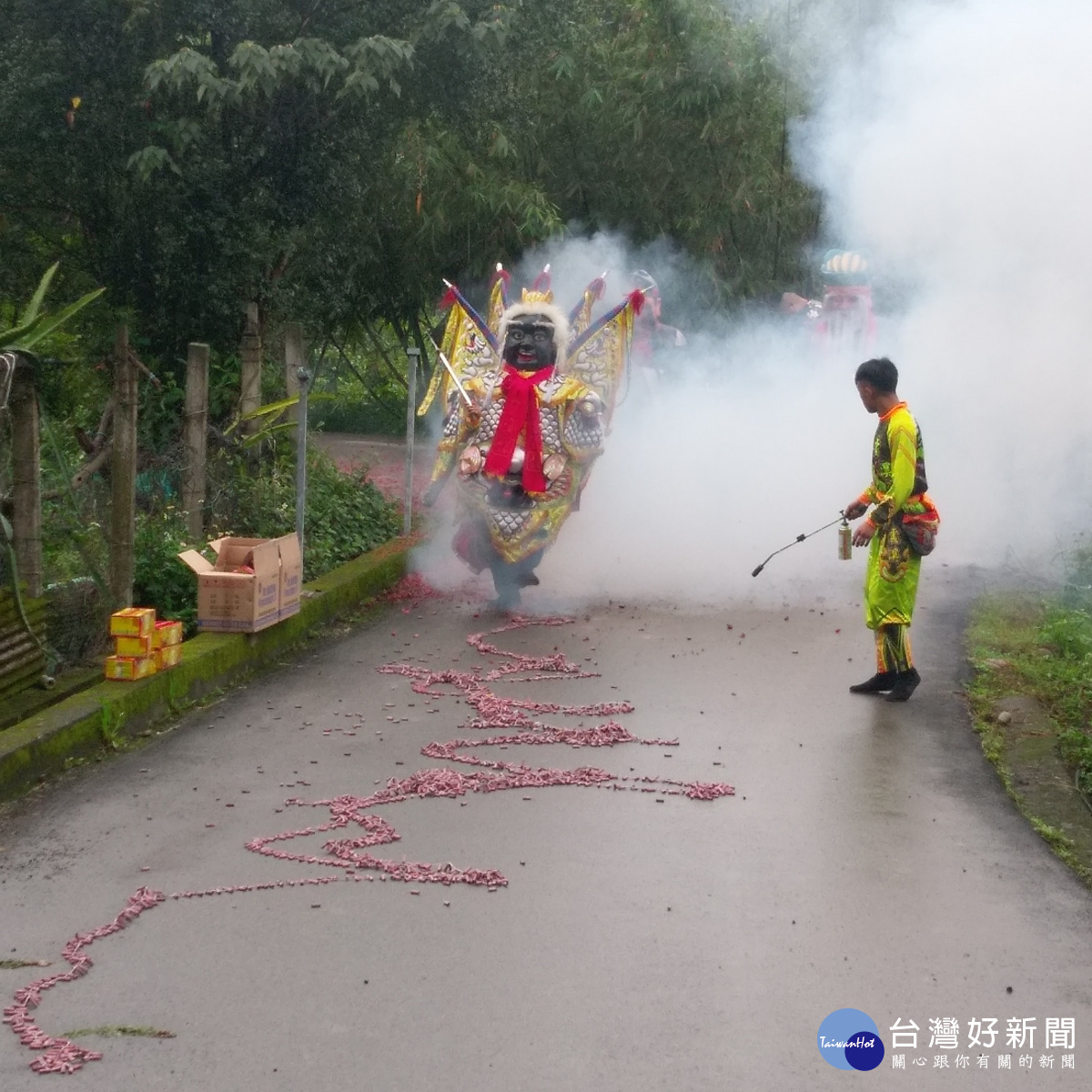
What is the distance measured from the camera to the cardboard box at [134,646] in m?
7.49

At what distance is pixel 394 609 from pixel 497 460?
4.05ft

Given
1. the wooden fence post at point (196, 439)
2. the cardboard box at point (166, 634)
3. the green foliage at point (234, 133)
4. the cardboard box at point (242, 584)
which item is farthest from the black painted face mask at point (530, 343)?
the cardboard box at point (166, 634)

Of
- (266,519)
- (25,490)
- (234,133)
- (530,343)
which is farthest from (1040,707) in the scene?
(234,133)

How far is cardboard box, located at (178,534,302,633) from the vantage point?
8.61m

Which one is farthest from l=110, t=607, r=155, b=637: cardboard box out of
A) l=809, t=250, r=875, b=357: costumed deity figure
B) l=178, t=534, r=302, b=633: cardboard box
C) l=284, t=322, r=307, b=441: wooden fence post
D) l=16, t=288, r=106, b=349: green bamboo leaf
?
l=809, t=250, r=875, b=357: costumed deity figure

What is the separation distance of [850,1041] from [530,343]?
7.41 m

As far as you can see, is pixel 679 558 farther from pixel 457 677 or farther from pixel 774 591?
pixel 457 677

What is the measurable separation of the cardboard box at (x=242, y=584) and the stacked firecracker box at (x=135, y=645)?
0.95 meters

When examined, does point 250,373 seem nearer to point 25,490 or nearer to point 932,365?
point 25,490

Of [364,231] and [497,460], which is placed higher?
[364,231]

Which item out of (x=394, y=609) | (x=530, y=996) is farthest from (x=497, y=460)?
(x=530, y=996)

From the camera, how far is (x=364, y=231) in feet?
50.4

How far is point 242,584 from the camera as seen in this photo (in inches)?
339

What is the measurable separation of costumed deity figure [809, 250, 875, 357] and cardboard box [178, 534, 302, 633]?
1016 centimetres
